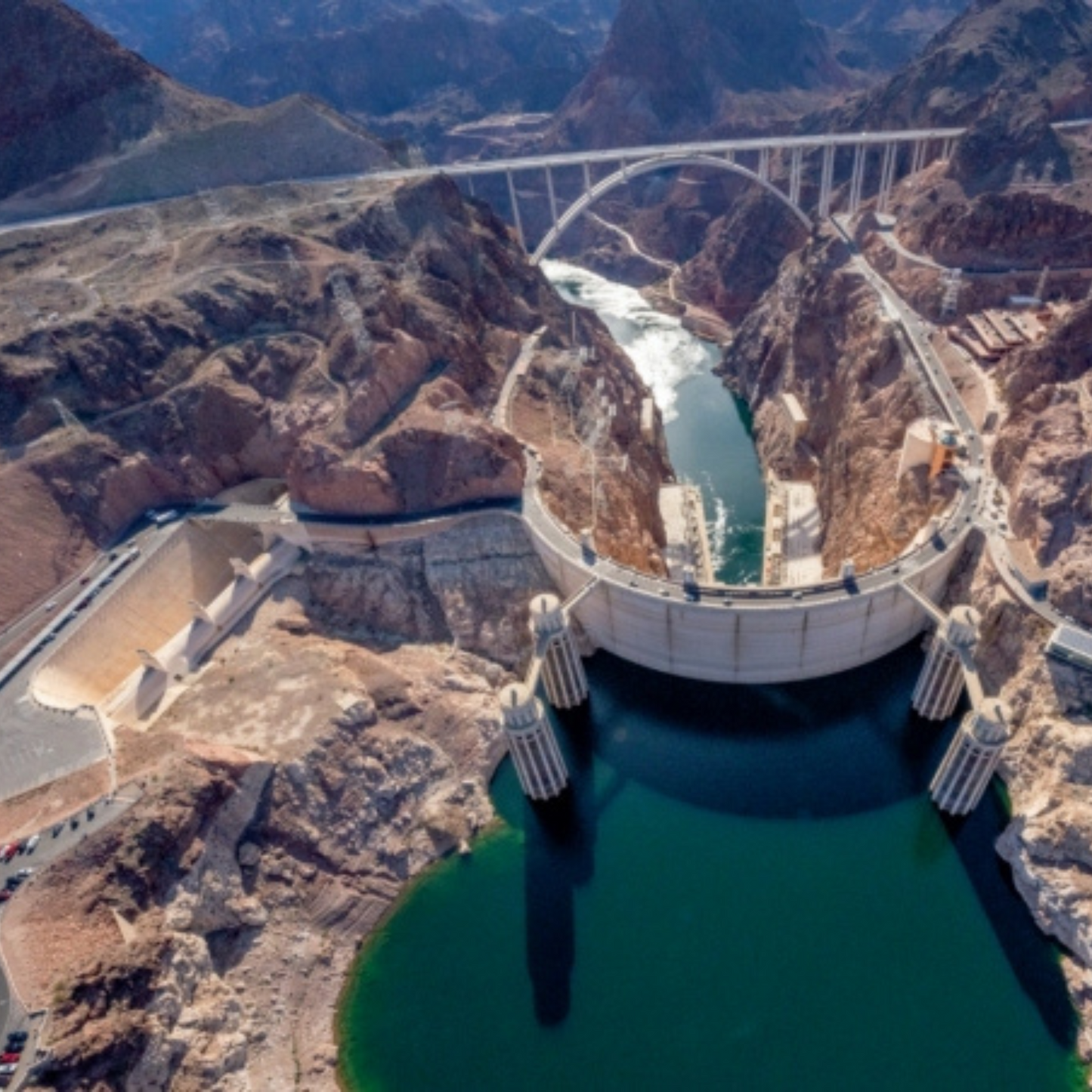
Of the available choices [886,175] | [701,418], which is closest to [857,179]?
[886,175]

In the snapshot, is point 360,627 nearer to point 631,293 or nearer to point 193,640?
point 193,640

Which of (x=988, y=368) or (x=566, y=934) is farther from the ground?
(x=988, y=368)

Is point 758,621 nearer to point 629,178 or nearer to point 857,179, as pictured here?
point 629,178

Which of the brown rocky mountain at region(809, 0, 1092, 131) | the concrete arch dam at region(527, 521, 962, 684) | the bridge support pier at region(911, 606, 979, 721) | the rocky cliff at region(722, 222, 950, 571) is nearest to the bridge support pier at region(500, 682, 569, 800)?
the concrete arch dam at region(527, 521, 962, 684)

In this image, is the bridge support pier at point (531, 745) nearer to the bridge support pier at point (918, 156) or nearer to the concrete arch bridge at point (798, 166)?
the concrete arch bridge at point (798, 166)

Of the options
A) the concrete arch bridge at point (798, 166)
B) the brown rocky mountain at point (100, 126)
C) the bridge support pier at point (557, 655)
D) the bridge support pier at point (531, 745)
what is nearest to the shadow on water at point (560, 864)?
the bridge support pier at point (531, 745)

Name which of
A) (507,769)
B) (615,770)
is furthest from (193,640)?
(615,770)
